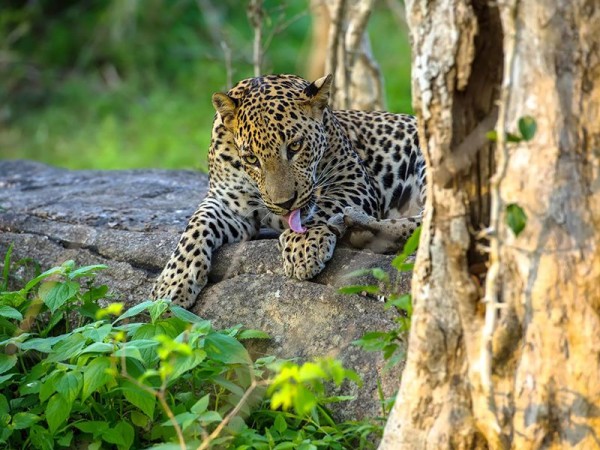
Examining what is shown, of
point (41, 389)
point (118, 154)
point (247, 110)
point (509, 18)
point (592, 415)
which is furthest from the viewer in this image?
point (118, 154)

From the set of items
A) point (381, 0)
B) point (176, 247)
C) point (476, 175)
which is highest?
point (381, 0)

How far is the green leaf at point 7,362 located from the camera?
210 inches

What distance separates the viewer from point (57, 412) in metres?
4.99

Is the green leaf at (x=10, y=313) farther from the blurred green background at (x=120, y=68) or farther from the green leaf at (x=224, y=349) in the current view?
the blurred green background at (x=120, y=68)

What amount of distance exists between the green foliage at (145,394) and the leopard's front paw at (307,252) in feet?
1.64

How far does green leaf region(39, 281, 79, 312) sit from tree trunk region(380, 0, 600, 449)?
1953mm

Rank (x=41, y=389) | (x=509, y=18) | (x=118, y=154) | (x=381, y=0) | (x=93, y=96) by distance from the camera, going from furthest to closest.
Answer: (x=381, y=0), (x=93, y=96), (x=118, y=154), (x=41, y=389), (x=509, y=18)

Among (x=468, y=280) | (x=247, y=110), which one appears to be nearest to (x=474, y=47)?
(x=468, y=280)

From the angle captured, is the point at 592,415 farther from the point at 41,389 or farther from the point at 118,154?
the point at 118,154

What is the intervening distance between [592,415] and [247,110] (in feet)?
10.7

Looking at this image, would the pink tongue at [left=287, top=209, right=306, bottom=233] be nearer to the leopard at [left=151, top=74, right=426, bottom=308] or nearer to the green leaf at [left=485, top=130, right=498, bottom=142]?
the leopard at [left=151, top=74, right=426, bottom=308]

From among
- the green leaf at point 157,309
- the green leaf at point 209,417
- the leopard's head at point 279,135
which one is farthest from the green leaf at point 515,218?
the leopard's head at point 279,135

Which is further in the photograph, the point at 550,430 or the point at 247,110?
the point at 247,110

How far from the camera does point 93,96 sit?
17.0 meters
